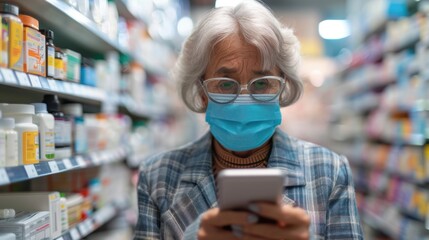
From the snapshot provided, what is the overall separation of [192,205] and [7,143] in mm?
731

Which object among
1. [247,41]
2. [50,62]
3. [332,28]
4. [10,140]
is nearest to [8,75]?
[10,140]

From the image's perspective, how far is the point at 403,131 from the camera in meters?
4.82

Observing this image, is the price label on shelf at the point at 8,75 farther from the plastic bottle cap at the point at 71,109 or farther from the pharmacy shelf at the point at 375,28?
the pharmacy shelf at the point at 375,28

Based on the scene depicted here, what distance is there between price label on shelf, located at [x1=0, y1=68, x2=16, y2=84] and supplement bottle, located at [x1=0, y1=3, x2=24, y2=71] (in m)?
0.04

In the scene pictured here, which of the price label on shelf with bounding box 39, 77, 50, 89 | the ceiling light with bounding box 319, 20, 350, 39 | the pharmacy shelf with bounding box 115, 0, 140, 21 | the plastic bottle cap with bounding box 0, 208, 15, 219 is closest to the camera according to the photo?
the plastic bottle cap with bounding box 0, 208, 15, 219

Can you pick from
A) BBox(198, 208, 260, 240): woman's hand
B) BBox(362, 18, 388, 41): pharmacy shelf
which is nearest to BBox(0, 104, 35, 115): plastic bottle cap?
BBox(198, 208, 260, 240): woman's hand

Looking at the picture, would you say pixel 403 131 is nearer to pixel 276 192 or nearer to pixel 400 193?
pixel 400 193

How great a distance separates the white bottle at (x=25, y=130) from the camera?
1.81 m

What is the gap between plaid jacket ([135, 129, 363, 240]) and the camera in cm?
178

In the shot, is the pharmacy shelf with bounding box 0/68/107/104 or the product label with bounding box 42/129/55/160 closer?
the pharmacy shelf with bounding box 0/68/107/104

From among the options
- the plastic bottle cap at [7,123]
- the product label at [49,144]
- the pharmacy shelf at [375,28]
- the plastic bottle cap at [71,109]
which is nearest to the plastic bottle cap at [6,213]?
the product label at [49,144]

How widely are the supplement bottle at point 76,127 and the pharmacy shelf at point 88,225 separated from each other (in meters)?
0.42

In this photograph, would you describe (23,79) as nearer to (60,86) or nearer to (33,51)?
(33,51)

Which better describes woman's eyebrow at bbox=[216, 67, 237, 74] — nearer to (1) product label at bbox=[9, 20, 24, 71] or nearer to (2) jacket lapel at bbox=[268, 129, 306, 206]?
(2) jacket lapel at bbox=[268, 129, 306, 206]
